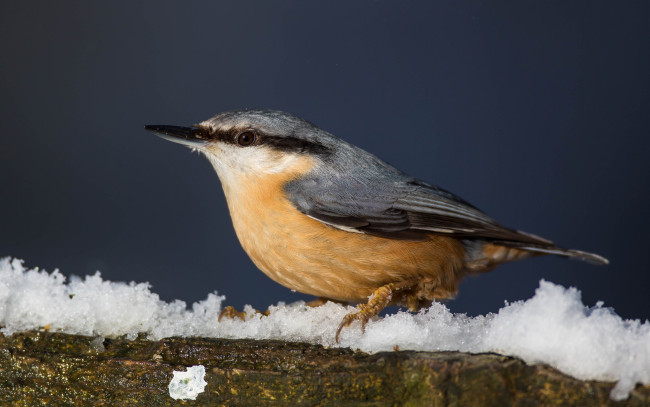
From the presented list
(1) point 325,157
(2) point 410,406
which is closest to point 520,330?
(2) point 410,406

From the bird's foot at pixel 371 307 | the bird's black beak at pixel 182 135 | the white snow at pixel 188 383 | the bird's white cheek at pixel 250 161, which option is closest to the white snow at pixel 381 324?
the bird's foot at pixel 371 307

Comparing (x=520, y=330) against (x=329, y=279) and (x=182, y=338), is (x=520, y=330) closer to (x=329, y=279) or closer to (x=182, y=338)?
(x=329, y=279)

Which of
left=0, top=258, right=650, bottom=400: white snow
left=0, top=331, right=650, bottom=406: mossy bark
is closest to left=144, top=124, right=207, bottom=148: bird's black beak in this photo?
left=0, top=258, right=650, bottom=400: white snow

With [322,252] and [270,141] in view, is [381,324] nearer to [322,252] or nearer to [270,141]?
[322,252]

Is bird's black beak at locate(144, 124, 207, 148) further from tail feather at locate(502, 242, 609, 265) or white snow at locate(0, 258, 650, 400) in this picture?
tail feather at locate(502, 242, 609, 265)

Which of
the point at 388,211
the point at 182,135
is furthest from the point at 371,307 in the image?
the point at 182,135
